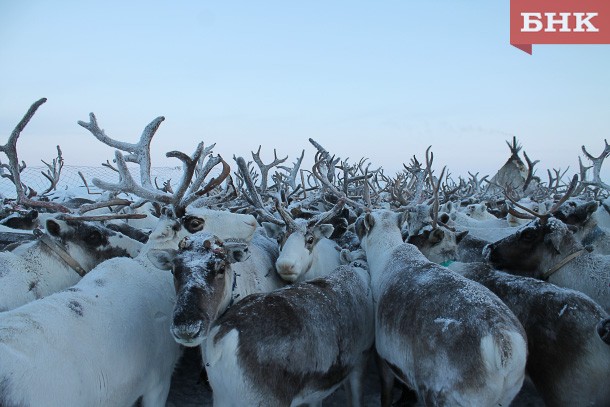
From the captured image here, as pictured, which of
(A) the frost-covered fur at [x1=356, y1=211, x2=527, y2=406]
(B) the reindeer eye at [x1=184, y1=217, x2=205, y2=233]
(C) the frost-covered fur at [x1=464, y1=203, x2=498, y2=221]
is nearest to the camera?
(A) the frost-covered fur at [x1=356, y1=211, x2=527, y2=406]

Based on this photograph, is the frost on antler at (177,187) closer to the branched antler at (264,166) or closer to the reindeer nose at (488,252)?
the reindeer nose at (488,252)

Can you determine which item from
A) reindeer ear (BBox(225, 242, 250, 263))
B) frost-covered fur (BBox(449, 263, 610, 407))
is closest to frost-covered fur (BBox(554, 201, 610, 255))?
frost-covered fur (BBox(449, 263, 610, 407))

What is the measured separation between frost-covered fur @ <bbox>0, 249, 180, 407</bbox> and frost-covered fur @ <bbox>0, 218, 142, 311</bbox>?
0.59 meters

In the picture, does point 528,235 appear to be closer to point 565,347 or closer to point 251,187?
point 565,347

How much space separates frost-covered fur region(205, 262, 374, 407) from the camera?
2707mm

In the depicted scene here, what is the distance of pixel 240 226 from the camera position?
4684 mm

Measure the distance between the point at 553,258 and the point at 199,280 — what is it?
296 centimetres

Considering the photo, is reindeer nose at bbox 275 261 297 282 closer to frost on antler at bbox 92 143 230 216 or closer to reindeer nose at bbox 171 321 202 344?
frost on antler at bbox 92 143 230 216

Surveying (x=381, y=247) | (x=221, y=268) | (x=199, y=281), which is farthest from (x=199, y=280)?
(x=381, y=247)

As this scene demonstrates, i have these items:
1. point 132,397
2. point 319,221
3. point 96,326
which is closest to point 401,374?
point 132,397

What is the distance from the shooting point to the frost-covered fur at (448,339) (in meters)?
2.56

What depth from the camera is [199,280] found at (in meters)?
3.08

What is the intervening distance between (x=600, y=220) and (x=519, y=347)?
4.95 metres

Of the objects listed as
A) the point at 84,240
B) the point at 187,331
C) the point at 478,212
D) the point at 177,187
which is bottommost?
the point at 478,212
